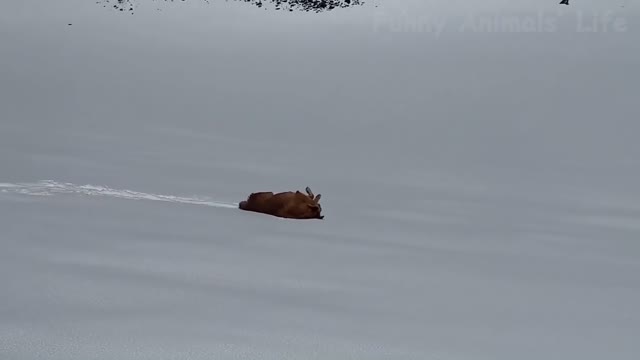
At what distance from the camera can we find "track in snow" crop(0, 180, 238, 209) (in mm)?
8844

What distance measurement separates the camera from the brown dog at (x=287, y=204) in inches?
347

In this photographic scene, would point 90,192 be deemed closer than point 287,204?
No

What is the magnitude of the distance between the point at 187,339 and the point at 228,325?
0.32m

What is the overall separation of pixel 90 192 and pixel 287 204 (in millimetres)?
1343

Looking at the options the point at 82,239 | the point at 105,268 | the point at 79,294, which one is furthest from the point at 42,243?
the point at 79,294

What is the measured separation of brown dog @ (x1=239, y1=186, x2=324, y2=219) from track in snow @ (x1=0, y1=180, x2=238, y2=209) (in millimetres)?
173

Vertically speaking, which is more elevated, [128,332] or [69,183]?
[69,183]

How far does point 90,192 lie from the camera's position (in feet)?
29.6

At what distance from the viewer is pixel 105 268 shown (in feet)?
21.2

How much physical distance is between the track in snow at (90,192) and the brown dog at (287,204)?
17 centimetres

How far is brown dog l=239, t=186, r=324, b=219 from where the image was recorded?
28.9 feet

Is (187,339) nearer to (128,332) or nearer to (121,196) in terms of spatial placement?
(128,332)

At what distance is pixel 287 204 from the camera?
29.2 feet

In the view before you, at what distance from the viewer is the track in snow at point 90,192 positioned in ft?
29.0
